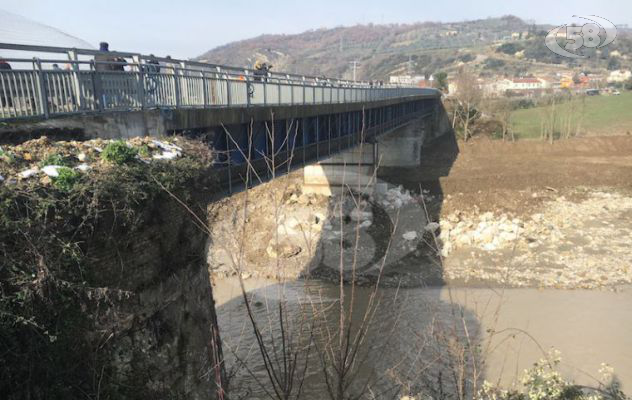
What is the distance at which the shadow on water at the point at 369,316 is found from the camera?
39.4 feet

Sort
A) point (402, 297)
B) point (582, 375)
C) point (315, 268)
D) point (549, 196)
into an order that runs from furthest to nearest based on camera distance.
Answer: point (549, 196) → point (315, 268) → point (402, 297) → point (582, 375)

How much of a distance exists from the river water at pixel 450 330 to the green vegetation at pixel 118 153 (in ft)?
22.5

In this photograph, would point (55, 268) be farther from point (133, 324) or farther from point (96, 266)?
point (133, 324)

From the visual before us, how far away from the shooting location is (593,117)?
2357 inches

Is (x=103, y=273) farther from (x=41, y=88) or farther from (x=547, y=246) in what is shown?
(x=547, y=246)

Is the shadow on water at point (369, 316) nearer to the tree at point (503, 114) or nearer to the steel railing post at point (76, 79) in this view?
the steel railing post at point (76, 79)

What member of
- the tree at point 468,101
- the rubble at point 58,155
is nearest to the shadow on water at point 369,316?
the rubble at point 58,155

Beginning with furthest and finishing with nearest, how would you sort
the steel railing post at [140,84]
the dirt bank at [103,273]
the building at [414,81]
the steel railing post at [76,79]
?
the building at [414,81] < the steel railing post at [140,84] < the steel railing post at [76,79] < the dirt bank at [103,273]

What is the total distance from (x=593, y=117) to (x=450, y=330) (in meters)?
58.9

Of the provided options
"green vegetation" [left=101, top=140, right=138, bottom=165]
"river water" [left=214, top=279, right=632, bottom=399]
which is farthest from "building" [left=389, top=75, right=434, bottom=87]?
"green vegetation" [left=101, top=140, right=138, bottom=165]

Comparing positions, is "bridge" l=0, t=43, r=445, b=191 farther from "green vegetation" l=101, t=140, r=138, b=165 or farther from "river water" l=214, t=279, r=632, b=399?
"river water" l=214, t=279, r=632, b=399

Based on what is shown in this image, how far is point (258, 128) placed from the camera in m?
13.7

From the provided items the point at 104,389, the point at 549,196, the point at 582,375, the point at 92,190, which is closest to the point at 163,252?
the point at 92,190

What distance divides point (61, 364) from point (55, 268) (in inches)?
41.2
